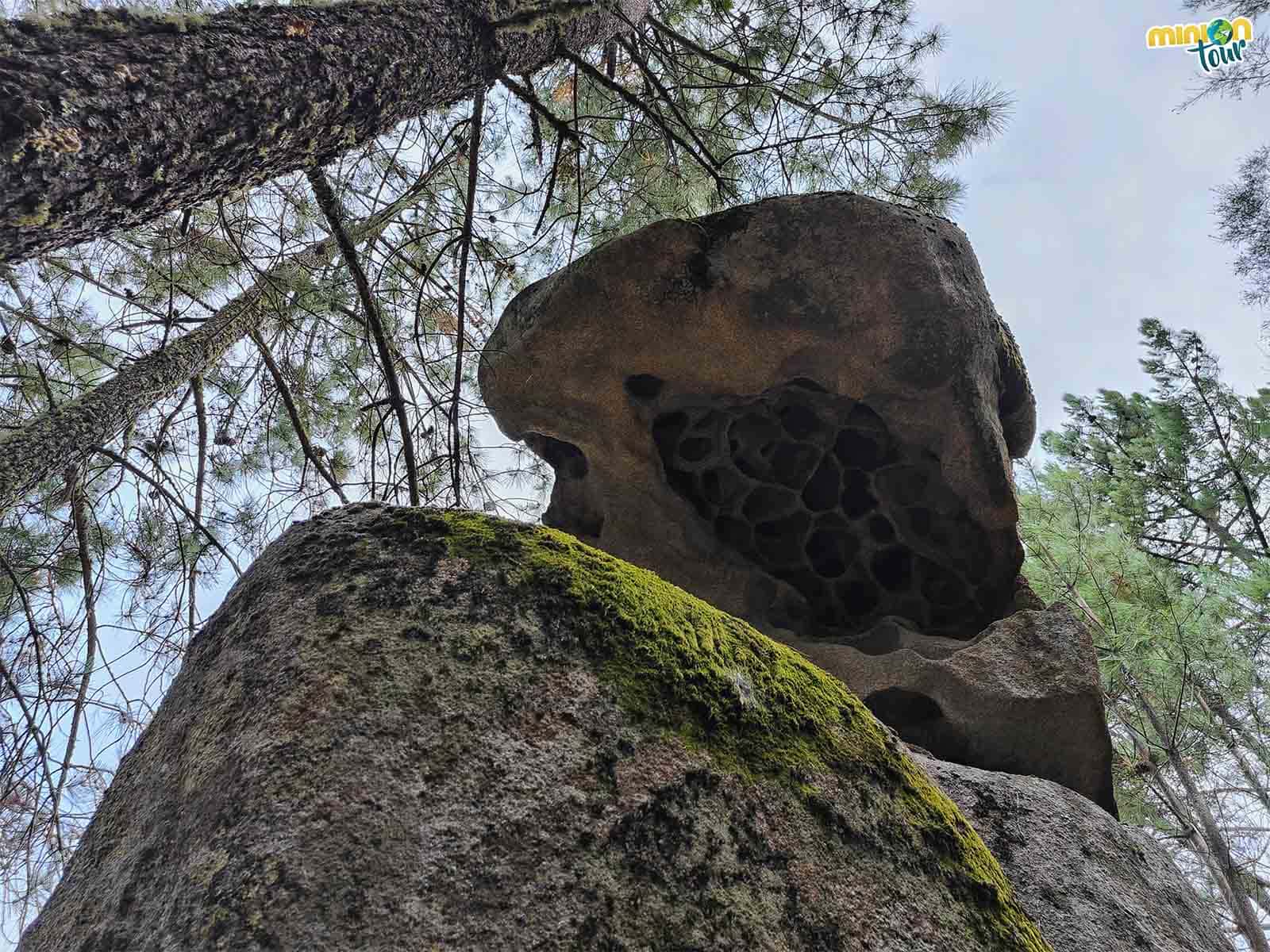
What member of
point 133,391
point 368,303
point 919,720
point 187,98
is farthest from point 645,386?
point 133,391

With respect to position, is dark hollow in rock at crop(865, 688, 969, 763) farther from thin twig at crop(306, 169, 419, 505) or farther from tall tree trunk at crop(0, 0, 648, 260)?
tall tree trunk at crop(0, 0, 648, 260)

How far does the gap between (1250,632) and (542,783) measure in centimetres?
721

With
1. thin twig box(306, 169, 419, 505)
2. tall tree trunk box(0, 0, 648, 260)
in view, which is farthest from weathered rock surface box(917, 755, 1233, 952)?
tall tree trunk box(0, 0, 648, 260)

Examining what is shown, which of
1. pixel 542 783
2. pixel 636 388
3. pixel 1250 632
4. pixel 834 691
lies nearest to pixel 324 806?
pixel 542 783

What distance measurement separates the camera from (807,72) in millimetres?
4691

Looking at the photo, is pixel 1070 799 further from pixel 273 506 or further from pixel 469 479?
pixel 273 506

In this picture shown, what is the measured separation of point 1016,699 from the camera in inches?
111

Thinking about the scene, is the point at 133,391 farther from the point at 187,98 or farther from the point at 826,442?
the point at 826,442

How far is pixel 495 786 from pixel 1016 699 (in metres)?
2.24

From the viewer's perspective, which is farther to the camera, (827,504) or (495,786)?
(827,504)

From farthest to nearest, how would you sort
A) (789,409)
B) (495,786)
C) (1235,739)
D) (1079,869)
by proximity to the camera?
(1235,739)
(789,409)
(1079,869)
(495,786)

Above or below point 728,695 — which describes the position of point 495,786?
below

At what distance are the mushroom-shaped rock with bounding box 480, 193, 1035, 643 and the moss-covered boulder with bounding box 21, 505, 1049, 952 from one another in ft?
5.89

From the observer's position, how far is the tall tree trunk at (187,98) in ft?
5.14
